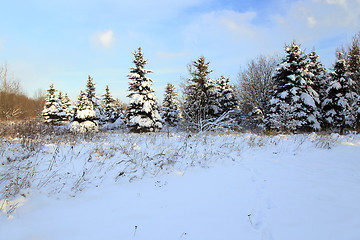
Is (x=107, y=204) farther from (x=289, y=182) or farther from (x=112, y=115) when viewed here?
(x=112, y=115)

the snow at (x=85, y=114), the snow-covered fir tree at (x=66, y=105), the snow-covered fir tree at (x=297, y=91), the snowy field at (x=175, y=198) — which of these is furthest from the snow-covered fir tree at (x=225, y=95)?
the snow-covered fir tree at (x=66, y=105)

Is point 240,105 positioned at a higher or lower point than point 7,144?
higher

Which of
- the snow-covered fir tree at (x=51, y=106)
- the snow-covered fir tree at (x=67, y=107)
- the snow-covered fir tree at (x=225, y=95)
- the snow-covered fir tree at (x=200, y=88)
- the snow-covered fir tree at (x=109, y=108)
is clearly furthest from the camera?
the snow-covered fir tree at (x=67, y=107)

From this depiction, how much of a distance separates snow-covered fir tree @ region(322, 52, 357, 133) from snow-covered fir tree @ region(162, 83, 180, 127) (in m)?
18.9

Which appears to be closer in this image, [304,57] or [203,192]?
[203,192]

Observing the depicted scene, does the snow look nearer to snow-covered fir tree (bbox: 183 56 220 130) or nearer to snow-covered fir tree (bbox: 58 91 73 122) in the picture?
snow-covered fir tree (bbox: 183 56 220 130)

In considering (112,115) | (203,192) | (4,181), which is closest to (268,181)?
(203,192)

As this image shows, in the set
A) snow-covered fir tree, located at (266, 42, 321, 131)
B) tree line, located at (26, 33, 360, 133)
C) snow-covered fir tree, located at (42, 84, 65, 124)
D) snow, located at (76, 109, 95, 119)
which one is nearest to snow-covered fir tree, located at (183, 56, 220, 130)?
tree line, located at (26, 33, 360, 133)

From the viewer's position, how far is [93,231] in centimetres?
220

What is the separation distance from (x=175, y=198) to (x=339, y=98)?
2247cm

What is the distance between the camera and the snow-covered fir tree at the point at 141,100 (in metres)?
17.9

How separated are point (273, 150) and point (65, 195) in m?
6.30

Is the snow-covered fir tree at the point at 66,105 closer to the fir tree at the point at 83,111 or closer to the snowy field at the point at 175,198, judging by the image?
the fir tree at the point at 83,111

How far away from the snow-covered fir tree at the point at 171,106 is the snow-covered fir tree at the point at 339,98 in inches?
744
